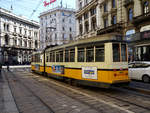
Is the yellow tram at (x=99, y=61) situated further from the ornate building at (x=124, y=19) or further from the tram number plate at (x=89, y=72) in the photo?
the ornate building at (x=124, y=19)

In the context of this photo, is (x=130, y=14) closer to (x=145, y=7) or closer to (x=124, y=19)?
(x=124, y=19)

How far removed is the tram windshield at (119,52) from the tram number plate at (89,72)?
3.91 feet

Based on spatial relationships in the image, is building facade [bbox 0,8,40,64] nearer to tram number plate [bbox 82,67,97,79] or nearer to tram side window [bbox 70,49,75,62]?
tram side window [bbox 70,49,75,62]

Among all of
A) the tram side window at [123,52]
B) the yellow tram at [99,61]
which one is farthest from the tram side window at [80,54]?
the tram side window at [123,52]

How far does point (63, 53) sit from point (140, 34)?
13614mm

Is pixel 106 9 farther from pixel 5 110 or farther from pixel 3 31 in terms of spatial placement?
pixel 3 31

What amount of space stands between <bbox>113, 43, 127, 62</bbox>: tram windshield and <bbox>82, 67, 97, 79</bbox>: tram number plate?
1193 mm

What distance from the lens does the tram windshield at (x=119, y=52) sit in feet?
25.6

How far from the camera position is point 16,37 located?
55812 millimetres

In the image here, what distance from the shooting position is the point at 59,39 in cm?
6097

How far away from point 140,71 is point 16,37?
169ft

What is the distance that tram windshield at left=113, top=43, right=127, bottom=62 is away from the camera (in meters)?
7.81

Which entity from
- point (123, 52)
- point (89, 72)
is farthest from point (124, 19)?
point (89, 72)

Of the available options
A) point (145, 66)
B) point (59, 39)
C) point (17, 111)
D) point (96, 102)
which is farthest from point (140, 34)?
point (59, 39)
